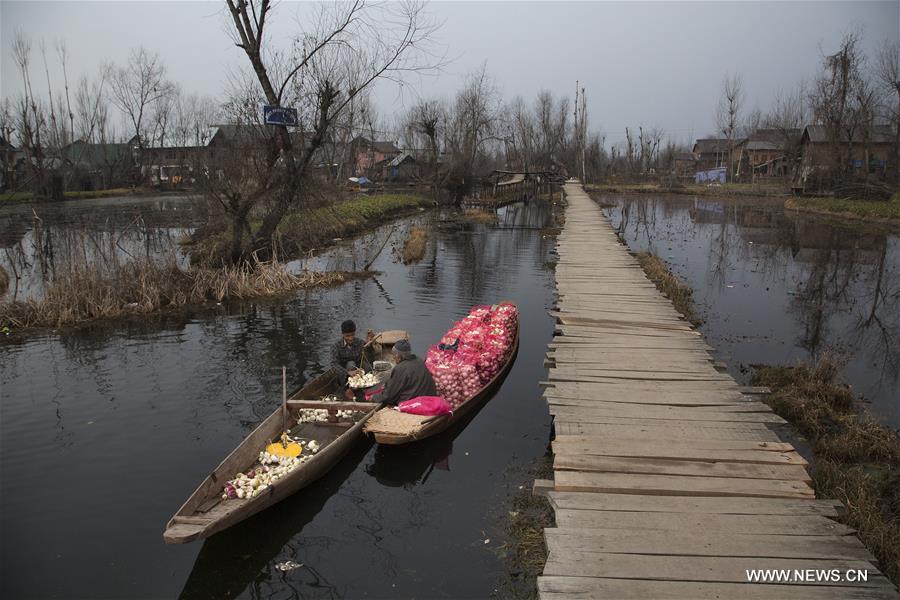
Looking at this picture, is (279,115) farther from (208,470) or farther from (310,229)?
(208,470)

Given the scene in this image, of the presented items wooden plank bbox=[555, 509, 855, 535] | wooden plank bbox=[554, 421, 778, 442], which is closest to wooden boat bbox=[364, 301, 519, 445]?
wooden plank bbox=[554, 421, 778, 442]

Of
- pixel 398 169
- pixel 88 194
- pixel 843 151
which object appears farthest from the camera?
pixel 398 169

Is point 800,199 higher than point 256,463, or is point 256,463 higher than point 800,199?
point 800,199

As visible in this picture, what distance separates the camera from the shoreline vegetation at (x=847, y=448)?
5398 mm

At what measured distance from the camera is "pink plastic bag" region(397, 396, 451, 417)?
751 centimetres

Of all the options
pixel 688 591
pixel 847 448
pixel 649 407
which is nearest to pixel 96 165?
pixel 649 407

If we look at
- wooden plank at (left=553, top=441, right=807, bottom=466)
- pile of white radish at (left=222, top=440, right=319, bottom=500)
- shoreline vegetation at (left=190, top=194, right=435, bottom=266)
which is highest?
shoreline vegetation at (left=190, top=194, right=435, bottom=266)

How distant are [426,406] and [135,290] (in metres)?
10.0

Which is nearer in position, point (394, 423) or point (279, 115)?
point (394, 423)

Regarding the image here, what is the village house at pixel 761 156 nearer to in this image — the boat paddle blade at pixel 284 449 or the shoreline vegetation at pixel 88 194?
the shoreline vegetation at pixel 88 194

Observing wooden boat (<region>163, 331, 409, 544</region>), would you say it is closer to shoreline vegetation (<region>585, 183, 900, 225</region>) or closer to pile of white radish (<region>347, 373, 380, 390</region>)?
pile of white radish (<region>347, 373, 380, 390</region>)

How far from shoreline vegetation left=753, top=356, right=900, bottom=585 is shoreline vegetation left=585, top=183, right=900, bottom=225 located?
90.0ft

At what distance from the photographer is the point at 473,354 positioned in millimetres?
9438

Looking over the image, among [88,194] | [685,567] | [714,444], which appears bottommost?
[685,567]
